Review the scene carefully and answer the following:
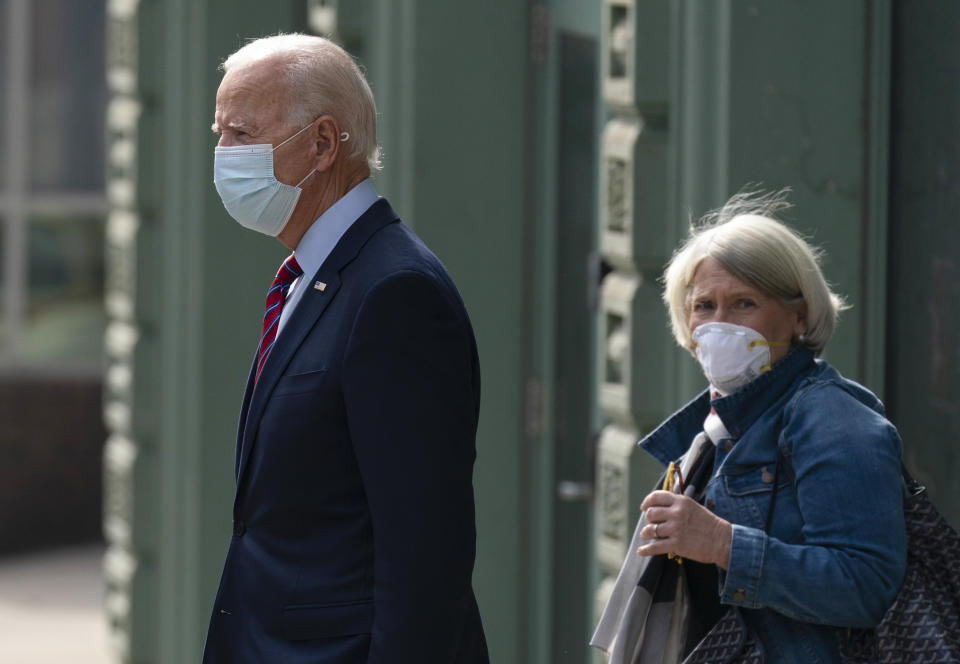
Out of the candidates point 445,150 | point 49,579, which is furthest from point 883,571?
point 49,579

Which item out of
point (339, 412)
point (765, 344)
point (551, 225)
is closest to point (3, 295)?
point (551, 225)

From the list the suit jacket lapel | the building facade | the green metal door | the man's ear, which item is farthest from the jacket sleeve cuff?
the green metal door

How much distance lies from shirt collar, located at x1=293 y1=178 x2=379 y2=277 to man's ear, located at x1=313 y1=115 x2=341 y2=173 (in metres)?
0.07

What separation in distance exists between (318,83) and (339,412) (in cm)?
50

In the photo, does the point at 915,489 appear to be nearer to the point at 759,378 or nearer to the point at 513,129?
the point at 759,378

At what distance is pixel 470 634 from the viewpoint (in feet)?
9.17

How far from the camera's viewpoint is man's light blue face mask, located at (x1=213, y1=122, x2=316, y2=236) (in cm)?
279

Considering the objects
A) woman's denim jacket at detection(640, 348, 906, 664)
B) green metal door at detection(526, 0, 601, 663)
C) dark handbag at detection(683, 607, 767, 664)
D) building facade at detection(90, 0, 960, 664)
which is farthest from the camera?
green metal door at detection(526, 0, 601, 663)

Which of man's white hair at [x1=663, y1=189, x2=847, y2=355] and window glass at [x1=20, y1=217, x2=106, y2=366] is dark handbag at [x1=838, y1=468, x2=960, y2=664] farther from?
window glass at [x1=20, y1=217, x2=106, y2=366]

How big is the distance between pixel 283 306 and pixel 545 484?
7.76 feet

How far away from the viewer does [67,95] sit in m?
11.4

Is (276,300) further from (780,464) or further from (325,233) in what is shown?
(780,464)

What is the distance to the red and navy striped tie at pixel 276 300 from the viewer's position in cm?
288

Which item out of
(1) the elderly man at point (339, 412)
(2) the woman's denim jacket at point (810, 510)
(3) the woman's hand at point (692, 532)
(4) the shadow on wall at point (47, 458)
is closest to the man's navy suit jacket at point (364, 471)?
(1) the elderly man at point (339, 412)
